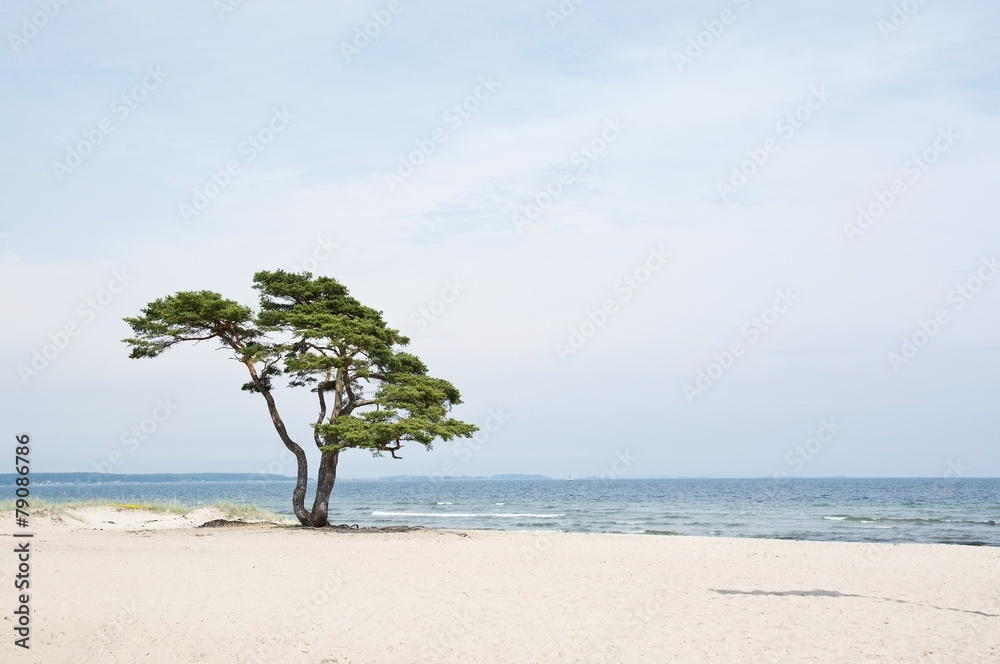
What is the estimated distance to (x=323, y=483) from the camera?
77.5ft

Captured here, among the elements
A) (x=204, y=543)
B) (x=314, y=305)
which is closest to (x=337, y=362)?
(x=314, y=305)

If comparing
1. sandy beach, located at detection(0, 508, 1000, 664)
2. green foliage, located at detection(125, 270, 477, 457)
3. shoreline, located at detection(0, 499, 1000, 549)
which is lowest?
shoreline, located at detection(0, 499, 1000, 549)

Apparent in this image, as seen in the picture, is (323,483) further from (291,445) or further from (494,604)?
(494,604)

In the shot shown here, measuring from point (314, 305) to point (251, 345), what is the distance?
2.13 m

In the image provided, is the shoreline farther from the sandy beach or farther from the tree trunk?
the sandy beach

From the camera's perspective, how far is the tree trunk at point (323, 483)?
23344mm

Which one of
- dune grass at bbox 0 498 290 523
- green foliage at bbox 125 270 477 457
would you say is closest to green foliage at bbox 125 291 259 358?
green foliage at bbox 125 270 477 457

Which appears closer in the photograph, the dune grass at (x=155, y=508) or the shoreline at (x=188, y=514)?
the shoreline at (x=188, y=514)

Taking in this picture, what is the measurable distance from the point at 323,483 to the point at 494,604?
12718 mm

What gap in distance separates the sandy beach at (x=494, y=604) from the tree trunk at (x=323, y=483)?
13.7 ft

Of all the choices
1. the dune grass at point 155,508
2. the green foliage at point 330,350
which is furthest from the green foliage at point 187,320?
the dune grass at point 155,508

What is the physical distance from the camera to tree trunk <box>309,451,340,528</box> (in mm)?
23344

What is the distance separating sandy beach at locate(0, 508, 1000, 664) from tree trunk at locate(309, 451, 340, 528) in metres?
4.19

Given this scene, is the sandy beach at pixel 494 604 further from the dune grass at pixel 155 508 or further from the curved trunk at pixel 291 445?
the dune grass at pixel 155 508
